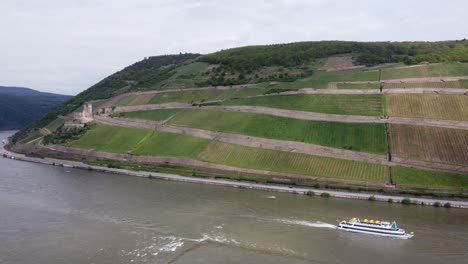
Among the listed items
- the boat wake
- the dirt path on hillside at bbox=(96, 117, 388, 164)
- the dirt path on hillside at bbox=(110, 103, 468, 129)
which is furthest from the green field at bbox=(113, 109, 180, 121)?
the boat wake

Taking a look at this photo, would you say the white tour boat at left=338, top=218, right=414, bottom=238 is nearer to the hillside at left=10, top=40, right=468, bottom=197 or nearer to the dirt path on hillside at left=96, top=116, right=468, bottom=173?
the hillside at left=10, top=40, right=468, bottom=197

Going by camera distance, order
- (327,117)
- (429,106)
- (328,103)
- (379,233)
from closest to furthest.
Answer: (379,233) → (429,106) → (327,117) → (328,103)

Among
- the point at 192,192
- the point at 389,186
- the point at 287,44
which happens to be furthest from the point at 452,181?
the point at 287,44

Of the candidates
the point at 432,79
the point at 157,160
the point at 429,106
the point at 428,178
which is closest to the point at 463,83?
the point at 432,79

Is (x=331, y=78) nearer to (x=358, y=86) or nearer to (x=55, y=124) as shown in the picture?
(x=358, y=86)

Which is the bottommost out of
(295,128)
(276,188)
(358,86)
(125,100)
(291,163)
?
(276,188)

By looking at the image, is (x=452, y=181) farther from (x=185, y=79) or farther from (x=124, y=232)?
(x=185, y=79)
